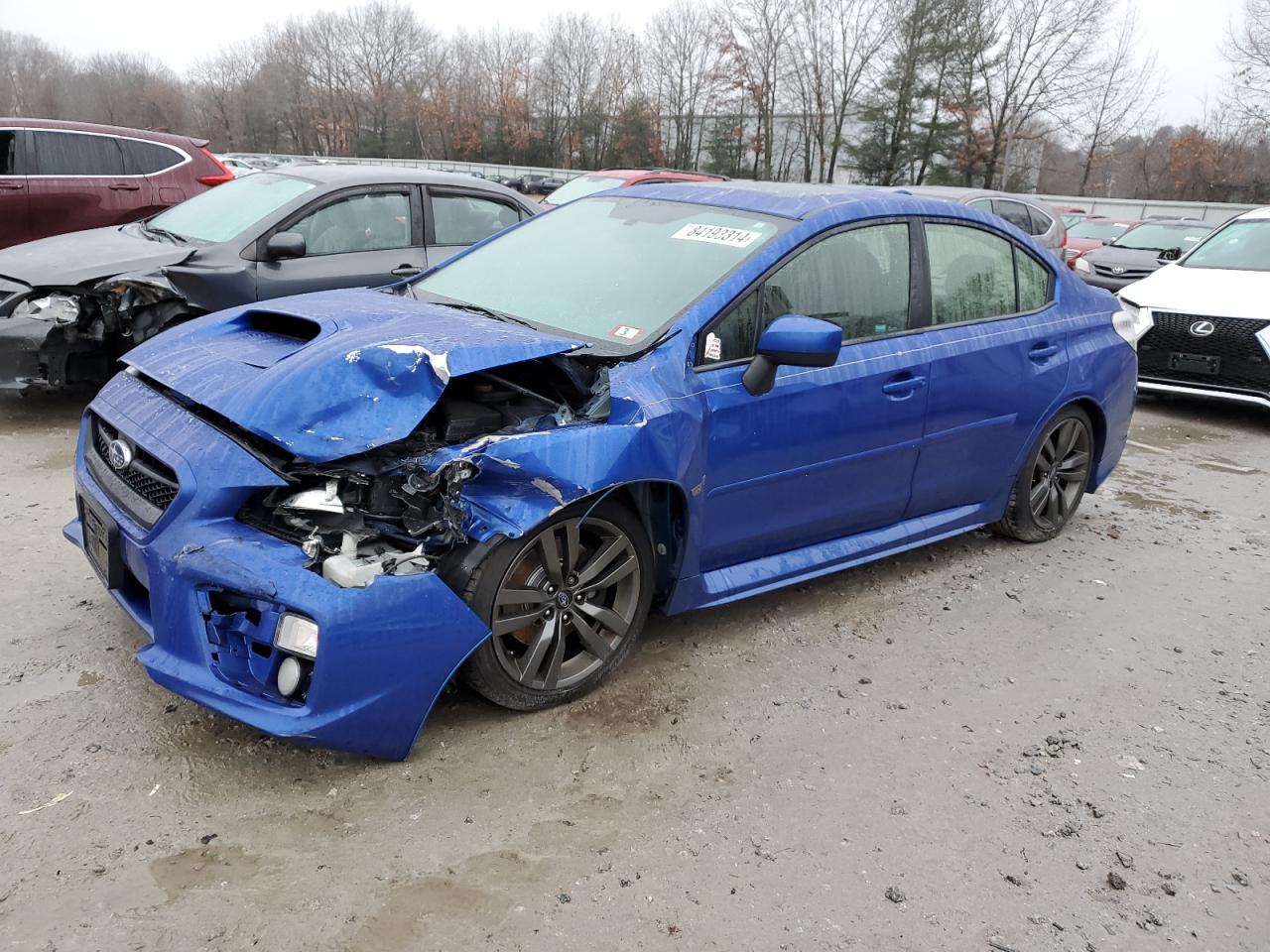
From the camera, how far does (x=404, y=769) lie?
9.29 ft

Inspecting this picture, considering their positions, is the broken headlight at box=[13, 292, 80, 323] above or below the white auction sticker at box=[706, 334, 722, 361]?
below

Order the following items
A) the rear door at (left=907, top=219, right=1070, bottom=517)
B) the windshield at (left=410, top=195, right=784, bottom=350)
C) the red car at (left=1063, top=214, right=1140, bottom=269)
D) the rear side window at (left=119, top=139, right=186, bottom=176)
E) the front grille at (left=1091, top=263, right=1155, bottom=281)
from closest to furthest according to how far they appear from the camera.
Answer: the windshield at (left=410, top=195, right=784, bottom=350) < the rear door at (left=907, top=219, right=1070, bottom=517) < the rear side window at (left=119, top=139, right=186, bottom=176) < the front grille at (left=1091, top=263, right=1155, bottom=281) < the red car at (left=1063, top=214, right=1140, bottom=269)

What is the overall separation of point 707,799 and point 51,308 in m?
5.15

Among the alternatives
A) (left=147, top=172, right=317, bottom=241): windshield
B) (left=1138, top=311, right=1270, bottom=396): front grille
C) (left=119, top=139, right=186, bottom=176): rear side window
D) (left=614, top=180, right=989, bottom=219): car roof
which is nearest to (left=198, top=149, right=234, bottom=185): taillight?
(left=119, top=139, right=186, bottom=176): rear side window

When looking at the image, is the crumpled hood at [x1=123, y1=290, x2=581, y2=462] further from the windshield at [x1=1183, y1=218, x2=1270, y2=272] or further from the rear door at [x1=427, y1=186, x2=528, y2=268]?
the windshield at [x1=1183, y1=218, x2=1270, y2=272]

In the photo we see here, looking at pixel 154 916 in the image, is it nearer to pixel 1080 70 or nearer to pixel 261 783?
pixel 261 783

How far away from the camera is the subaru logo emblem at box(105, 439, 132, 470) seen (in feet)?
9.72

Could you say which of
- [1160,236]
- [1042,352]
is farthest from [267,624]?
[1160,236]

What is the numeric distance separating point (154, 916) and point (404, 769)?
0.77 m

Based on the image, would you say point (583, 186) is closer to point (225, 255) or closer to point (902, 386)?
point (225, 255)

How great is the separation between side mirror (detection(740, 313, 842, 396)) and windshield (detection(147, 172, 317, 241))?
4443 millimetres

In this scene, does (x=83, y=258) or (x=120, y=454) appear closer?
(x=120, y=454)

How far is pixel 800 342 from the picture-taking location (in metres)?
3.18

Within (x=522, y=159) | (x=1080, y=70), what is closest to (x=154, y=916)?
(x=1080, y=70)
